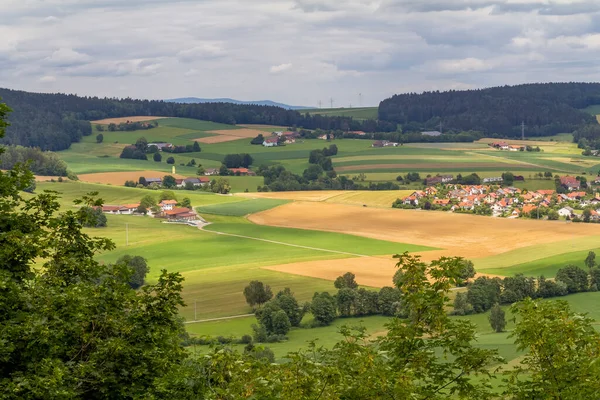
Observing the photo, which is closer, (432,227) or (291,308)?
(291,308)

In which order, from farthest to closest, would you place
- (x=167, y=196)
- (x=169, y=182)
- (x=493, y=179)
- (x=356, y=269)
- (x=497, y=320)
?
(x=493, y=179)
(x=169, y=182)
(x=167, y=196)
(x=356, y=269)
(x=497, y=320)

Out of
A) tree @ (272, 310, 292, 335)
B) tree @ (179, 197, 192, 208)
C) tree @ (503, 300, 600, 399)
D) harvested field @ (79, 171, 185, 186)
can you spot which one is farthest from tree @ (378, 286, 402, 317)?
harvested field @ (79, 171, 185, 186)

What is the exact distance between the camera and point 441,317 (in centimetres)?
1848

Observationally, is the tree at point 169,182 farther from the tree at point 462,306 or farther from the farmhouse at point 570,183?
the tree at point 462,306

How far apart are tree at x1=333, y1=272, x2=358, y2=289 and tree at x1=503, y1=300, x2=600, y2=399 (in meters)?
55.2

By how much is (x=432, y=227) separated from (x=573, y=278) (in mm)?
33742

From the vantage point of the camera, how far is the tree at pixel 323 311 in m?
65.1

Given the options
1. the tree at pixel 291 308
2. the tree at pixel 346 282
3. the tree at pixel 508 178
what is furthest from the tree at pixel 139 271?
the tree at pixel 508 178

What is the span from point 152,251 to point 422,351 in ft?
249

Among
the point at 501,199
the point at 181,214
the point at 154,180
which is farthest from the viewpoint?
the point at 154,180

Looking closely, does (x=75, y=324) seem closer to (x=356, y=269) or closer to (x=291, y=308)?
(x=291, y=308)

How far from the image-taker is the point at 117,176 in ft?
514

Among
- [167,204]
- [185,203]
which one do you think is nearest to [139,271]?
[167,204]

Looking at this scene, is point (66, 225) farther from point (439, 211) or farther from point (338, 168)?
point (338, 168)
